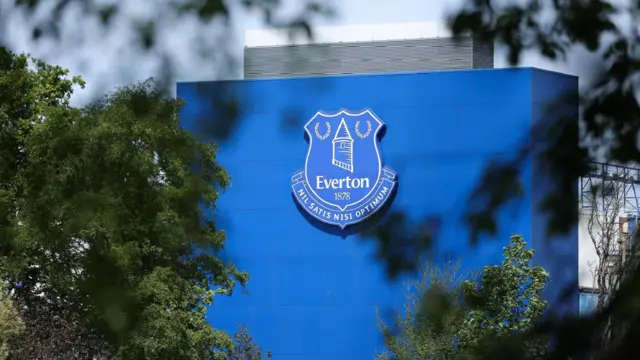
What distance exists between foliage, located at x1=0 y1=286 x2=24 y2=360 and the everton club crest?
1027 cm

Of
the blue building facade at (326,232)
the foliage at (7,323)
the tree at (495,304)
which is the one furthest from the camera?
the blue building facade at (326,232)

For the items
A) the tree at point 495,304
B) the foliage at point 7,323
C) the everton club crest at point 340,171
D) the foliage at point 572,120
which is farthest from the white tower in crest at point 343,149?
the foliage at point 572,120

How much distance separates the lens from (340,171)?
35.0m

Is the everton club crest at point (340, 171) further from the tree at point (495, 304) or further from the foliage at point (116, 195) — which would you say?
the foliage at point (116, 195)

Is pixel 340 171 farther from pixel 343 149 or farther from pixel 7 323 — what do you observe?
pixel 7 323

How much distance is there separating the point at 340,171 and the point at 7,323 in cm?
1136

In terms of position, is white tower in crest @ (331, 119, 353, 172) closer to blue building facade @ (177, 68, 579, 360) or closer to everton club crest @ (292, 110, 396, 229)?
everton club crest @ (292, 110, 396, 229)

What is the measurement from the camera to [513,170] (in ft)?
10.3

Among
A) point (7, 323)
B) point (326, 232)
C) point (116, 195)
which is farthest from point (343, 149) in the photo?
point (116, 195)

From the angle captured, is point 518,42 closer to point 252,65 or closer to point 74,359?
point 252,65

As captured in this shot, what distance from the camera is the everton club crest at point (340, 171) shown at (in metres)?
34.5

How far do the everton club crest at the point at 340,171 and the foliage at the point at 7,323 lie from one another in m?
10.3

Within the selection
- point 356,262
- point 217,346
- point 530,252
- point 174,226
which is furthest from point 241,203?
point 174,226

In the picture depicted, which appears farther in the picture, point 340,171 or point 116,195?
point 340,171
